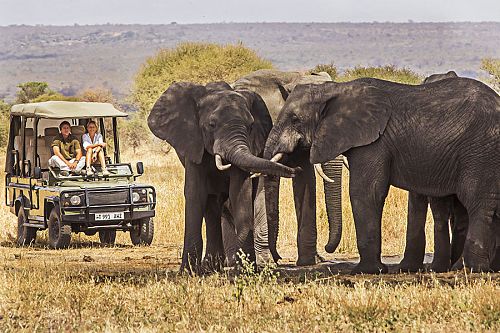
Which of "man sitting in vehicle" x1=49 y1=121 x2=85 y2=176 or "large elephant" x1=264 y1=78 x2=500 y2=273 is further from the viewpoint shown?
"man sitting in vehicle" x1=49 y1=121 x2=85 y2=176

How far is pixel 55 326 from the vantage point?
32.7ft

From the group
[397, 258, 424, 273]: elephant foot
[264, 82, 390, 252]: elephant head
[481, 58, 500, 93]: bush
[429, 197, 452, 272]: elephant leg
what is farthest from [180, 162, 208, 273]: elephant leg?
[481, 58, 500, 93]: bush

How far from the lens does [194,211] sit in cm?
1336

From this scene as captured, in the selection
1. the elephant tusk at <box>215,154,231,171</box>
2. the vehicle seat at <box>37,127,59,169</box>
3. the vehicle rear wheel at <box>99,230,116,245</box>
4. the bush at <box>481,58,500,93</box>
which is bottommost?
the vehicle rear wheel at <box>99,230,116,245</box>

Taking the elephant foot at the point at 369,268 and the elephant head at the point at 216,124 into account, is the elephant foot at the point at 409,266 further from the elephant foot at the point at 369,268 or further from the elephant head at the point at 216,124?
the elephant head at the point at 216,124

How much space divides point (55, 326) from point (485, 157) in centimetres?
483

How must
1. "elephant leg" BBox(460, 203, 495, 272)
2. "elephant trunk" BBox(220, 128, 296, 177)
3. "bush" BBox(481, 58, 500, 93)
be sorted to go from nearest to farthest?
"elephant trunk" BBox(220, 128, 296, 177) → "elephant leg" BBox(460, 203, 495, 272) → "bush" BBox(481, 58, 500, 93)

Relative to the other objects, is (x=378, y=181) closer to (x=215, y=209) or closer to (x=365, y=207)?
(x=365, y=207)

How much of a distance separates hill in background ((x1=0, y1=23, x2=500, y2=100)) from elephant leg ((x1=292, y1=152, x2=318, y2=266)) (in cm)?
10907

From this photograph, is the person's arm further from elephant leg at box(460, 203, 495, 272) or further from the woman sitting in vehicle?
elephant leg at box(460, 203, 495, 272)

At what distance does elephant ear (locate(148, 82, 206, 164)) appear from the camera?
44.3 ft

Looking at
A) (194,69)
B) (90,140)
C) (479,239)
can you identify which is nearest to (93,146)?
(90,140)

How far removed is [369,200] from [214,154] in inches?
66.0

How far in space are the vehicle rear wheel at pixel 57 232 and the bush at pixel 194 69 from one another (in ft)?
96.9
